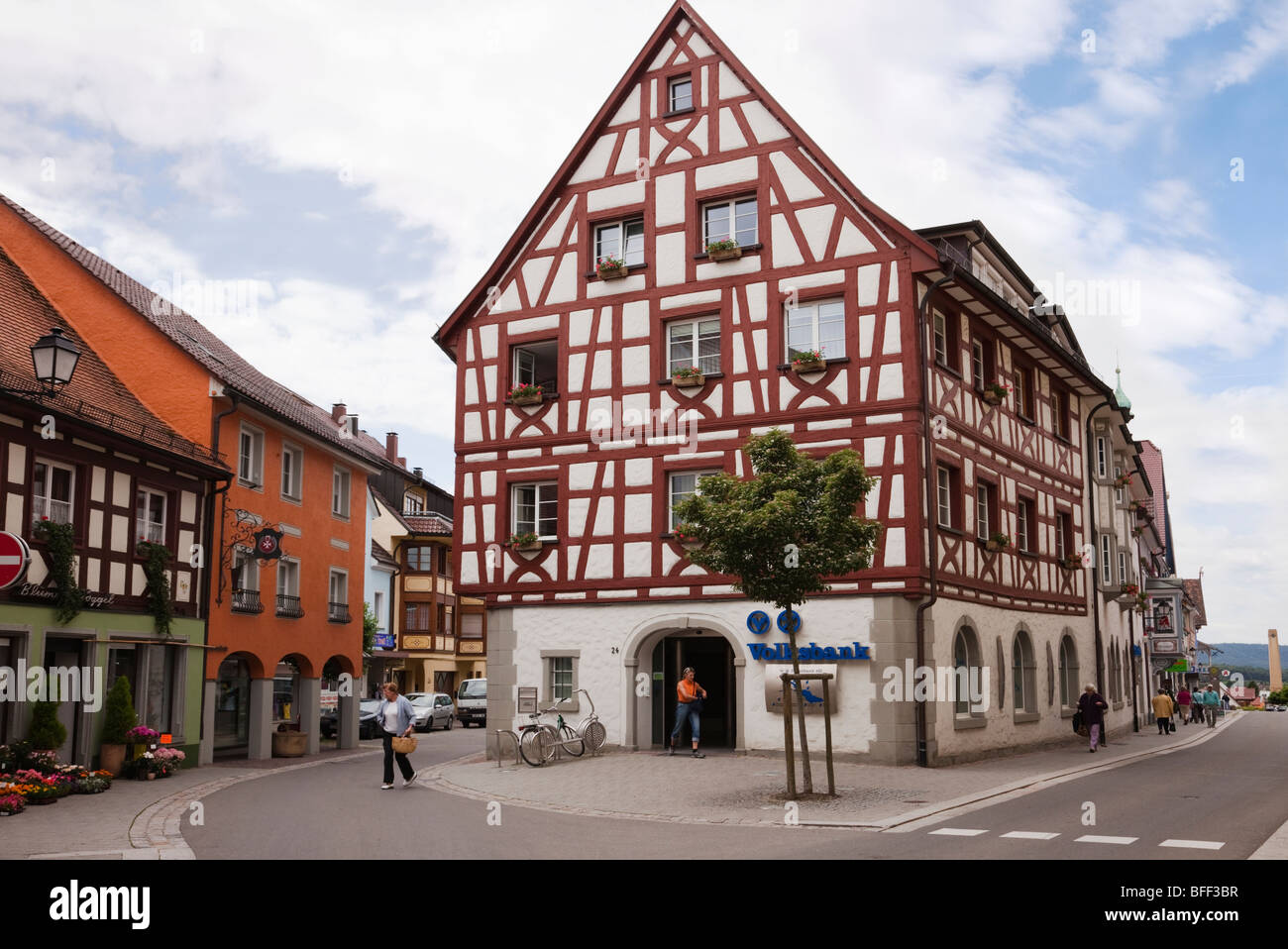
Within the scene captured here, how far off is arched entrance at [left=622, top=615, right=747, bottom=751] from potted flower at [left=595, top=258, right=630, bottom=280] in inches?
272

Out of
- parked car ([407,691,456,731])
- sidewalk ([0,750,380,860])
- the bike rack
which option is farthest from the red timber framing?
parked car ([407,691,456,731])

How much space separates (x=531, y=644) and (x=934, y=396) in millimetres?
9235

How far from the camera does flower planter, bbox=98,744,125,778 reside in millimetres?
21297

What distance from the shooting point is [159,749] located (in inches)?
866

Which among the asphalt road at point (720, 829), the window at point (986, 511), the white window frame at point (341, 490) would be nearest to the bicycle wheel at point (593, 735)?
the asphalt road at point (720, 829)

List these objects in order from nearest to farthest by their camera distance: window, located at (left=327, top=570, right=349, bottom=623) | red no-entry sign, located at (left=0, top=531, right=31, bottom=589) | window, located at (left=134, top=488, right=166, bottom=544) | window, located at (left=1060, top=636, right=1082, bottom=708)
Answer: red no-entry sign, located at (left=0, top=531, right=31, bottom=589) < window, located at (left=134, top=488, right=166, bottom=544) < window, located at (left=1060, top=636, right=1082, bottom=708) < window, located at (left=327, top=570, right=349, bottom=623)

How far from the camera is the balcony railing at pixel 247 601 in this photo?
85.8 ft

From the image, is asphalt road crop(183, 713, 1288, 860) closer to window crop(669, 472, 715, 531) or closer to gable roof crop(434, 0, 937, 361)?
window crop(669, 472, 715, 531)

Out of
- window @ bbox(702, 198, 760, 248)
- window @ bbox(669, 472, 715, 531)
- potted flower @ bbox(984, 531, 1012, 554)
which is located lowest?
potted flower @ bbox(984, 531, 1012, 554)

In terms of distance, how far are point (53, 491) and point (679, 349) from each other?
37.9ft

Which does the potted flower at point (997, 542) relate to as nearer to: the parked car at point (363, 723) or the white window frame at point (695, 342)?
the white window frame at point (695, 342)

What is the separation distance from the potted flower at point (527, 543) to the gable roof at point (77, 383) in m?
5.83
